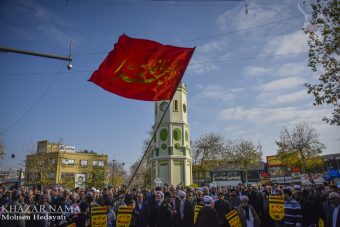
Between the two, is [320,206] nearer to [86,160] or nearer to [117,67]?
[117,67]

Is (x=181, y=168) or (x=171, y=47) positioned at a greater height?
(x=171, y=47)

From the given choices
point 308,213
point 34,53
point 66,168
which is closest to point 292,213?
point 308,213

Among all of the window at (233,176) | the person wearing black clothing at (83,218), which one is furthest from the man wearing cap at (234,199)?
the window at (233,176)

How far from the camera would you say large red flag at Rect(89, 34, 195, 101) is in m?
9.35

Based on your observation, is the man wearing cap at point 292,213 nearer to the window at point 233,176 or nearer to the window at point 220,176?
the window at point 233,176

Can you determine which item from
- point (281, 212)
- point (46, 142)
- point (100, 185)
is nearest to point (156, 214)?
point (281, 212)

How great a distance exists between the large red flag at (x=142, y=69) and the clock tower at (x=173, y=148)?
2674 centimetres

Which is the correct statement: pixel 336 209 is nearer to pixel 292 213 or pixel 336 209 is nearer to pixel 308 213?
pixel 292 213

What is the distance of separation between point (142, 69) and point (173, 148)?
2758cm

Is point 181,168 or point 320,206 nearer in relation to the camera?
point 320,206

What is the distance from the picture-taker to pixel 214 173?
84688 mm

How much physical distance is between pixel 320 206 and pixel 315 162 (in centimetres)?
3860

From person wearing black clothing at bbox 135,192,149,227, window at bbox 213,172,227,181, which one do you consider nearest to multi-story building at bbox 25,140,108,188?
window at bbox 213,172,227,181

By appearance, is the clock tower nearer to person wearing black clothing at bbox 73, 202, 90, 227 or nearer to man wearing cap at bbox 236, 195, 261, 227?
man wearing cap at bbox 236, 195, 261, 227
